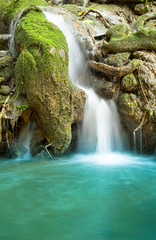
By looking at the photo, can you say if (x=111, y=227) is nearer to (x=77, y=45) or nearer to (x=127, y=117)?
(x=127, y=117)

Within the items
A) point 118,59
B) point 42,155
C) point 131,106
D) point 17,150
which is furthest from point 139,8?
point 17,150

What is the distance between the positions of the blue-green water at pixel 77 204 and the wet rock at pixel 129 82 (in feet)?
9.66

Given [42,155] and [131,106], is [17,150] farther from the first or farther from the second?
[131,106]

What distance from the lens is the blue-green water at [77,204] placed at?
1911 millimetres

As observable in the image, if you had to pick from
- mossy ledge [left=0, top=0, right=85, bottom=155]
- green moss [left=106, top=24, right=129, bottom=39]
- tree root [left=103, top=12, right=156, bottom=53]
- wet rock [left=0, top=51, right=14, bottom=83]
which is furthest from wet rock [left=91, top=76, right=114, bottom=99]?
wet rock [left=0, top=51, right=14, bottom=83]

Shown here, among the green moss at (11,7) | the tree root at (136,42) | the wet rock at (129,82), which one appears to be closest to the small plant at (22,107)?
the wet rock at (129,82)

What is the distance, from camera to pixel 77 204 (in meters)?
2.46

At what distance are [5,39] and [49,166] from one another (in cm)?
484

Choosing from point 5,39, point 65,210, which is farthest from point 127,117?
point 5,39

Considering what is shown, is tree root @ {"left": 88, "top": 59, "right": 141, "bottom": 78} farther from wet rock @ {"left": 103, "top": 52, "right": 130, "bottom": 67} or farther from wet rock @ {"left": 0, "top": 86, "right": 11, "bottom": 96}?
wet rock @ {"left": 0, "top": 86, "right": 11, "bottom": 96}

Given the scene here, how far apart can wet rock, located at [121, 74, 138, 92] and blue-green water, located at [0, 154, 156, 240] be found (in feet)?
9.66

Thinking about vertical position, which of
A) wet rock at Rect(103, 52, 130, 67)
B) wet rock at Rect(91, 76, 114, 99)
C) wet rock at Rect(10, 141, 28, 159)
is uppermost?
wet rock at Rect(103, 52, 130, 67)

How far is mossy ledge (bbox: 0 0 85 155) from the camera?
468 centimetres

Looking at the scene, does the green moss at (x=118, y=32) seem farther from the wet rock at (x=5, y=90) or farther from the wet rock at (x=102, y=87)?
the wet rock at (x=5, y=90)
